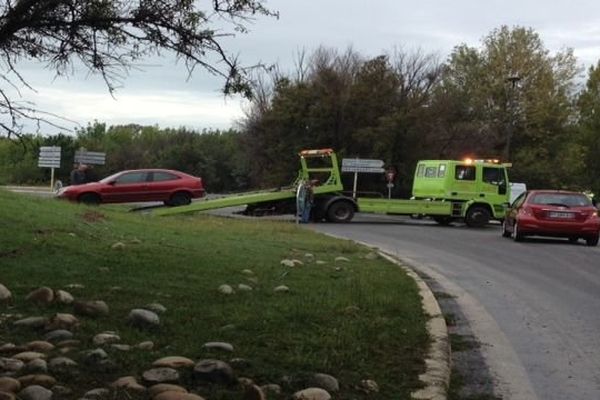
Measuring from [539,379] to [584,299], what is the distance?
4.78m

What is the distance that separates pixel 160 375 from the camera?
15.6 feet

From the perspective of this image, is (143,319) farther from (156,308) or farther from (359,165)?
(359,165)

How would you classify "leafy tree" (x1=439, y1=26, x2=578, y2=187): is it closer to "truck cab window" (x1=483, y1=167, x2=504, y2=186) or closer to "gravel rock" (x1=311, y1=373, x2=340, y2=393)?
"truck cab window" (x1=483, y1=167, x2=504, y2=186)

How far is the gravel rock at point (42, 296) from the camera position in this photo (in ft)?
21.6

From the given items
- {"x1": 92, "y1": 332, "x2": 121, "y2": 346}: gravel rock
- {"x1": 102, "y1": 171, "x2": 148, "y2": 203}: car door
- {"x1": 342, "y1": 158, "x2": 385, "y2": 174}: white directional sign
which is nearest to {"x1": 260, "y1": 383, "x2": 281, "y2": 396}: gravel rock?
{"x1": 92, "y1": 332, "x2": 121, "y2": 346}: gravel rock

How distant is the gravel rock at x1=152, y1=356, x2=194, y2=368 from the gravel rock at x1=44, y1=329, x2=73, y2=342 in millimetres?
930

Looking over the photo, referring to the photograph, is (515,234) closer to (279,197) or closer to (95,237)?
(279,197)

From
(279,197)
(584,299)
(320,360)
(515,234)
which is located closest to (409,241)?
(515,234)

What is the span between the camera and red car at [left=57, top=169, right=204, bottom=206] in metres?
25.0

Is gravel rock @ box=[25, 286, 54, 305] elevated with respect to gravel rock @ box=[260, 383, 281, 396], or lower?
elevated

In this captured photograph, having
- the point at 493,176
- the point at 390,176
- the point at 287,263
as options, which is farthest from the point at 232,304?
the point at 390,176

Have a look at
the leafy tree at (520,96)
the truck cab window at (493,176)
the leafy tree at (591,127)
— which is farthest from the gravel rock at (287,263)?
the leafy tree at (591,127)

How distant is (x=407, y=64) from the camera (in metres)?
49.4

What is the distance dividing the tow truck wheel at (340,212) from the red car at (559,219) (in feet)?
24.8
